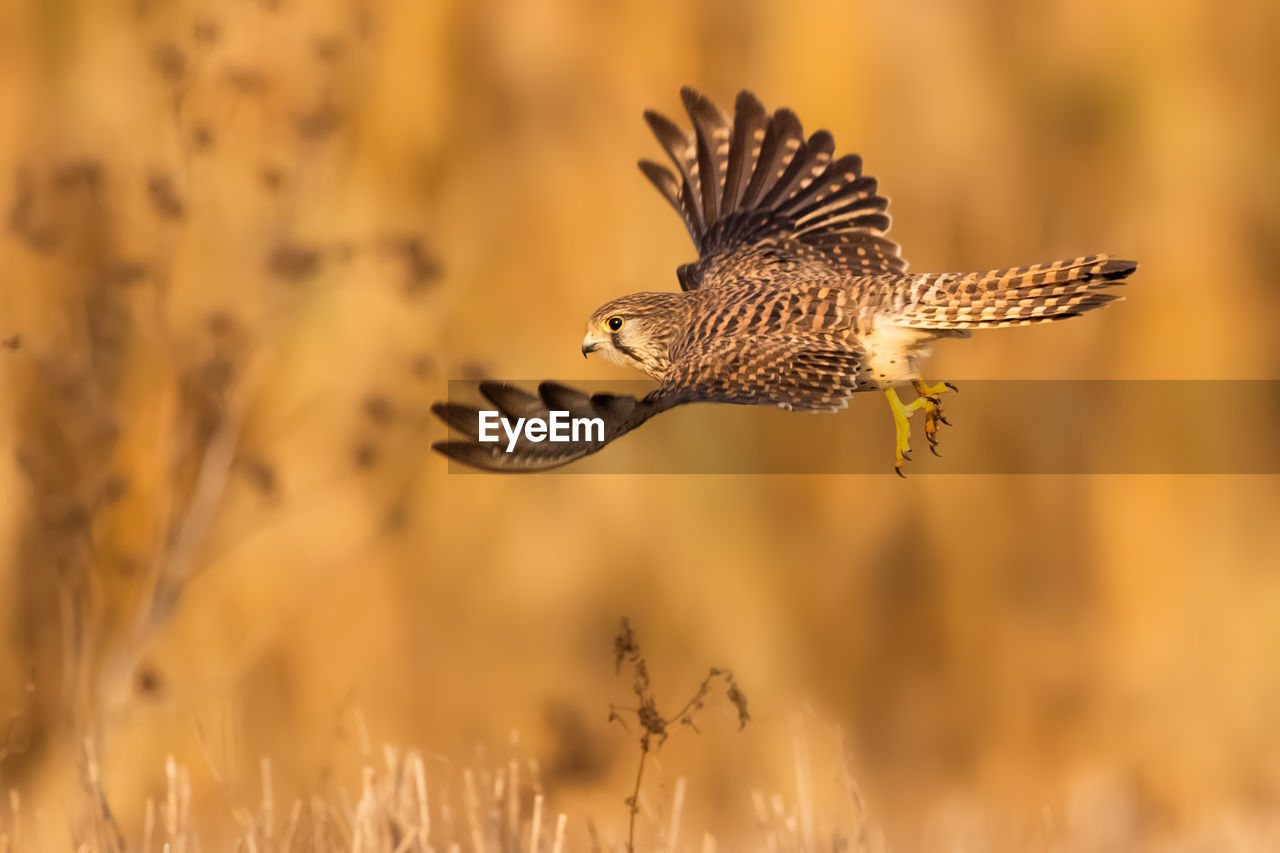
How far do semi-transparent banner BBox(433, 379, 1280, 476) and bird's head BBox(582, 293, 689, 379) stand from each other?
2.61m

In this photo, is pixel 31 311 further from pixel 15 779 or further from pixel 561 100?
pixel 561 100

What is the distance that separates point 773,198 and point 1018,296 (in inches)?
50.8

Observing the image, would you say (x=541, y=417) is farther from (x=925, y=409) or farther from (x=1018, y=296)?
(x=1018, y=296)

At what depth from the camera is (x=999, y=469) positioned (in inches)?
234

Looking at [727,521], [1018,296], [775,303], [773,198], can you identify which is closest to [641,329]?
[775,303]

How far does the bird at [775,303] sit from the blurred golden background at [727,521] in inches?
80.9

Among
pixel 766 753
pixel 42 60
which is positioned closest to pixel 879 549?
pixel 766 753

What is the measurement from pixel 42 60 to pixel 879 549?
165 inches

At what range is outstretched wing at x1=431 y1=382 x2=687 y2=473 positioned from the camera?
2.19 metres

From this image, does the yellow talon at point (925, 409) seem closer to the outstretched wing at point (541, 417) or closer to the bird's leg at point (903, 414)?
the bird's leg at point (903, 414)

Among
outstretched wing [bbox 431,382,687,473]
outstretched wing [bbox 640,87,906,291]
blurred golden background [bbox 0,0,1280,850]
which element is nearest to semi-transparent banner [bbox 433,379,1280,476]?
blurred golden background [bbox 0,0,1280,850]

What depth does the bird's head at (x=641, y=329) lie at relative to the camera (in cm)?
295

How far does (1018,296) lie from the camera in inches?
91.3

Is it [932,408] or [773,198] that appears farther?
[773,198]
